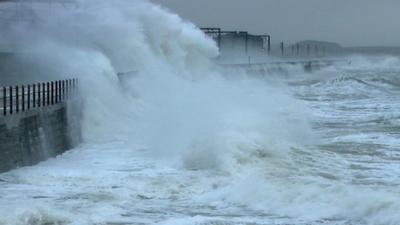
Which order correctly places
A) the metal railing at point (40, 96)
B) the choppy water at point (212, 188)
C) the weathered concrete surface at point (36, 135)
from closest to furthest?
the choppy water at point (212, 188), the weathered concrete surface at point (36, 135), the metal railing at point (40, 96)

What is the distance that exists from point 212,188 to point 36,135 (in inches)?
203

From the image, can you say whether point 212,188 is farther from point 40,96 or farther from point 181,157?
point 40,96

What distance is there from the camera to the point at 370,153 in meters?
15.5

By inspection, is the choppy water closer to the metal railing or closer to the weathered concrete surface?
the weathered concrete surface

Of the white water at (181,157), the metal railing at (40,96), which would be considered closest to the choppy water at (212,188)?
the white water at (181,157)

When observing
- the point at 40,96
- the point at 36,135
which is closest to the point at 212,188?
the point at 36,135

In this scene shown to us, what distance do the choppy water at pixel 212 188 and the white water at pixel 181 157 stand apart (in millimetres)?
22

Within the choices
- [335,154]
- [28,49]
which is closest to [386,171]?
[335,154]

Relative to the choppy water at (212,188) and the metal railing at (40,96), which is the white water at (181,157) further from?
the metal railing at (40,96)

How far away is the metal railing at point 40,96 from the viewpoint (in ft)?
48.9

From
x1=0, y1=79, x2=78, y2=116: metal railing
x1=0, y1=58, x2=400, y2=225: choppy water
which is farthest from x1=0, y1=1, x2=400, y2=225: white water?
x1=0, y1=79, x2=78, y2=116: metal railing

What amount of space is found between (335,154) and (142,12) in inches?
774

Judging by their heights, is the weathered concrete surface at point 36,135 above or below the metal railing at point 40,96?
below

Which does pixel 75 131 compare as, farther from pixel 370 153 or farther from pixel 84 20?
pixel 84 20
